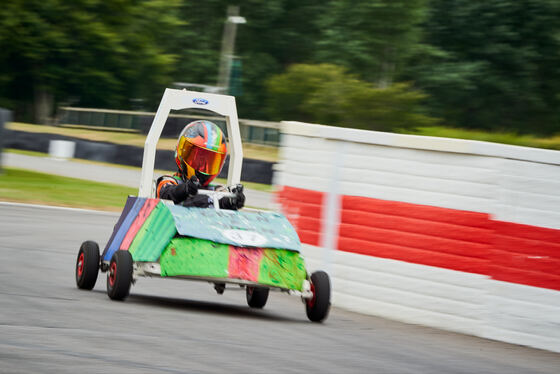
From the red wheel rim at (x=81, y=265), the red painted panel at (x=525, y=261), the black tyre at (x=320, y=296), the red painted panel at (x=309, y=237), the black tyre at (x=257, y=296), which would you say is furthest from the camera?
the red painted panel at (x=309, y=237)

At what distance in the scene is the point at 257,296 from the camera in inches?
381

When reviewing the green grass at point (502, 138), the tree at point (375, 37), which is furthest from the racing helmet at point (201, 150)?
the tree at point (375, 37)

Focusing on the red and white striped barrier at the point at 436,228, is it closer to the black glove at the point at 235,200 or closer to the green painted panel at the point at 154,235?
the black glove at the point at 235,200

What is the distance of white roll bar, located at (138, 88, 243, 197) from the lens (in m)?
9.43

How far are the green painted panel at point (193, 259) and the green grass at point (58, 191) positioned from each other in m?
12.4

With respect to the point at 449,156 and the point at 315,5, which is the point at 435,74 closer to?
the point at 315,5

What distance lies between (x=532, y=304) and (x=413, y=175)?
1743mm

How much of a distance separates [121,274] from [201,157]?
1.47m

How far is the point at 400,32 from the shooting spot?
56625 mm

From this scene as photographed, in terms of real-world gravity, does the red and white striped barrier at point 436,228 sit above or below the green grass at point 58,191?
above

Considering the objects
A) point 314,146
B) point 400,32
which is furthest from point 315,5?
point 314,146

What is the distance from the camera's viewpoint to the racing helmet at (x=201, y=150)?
9070 millimetres

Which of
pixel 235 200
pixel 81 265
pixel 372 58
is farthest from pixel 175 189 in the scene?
pixel 372 58

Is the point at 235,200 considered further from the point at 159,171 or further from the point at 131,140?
the point at 131,140
